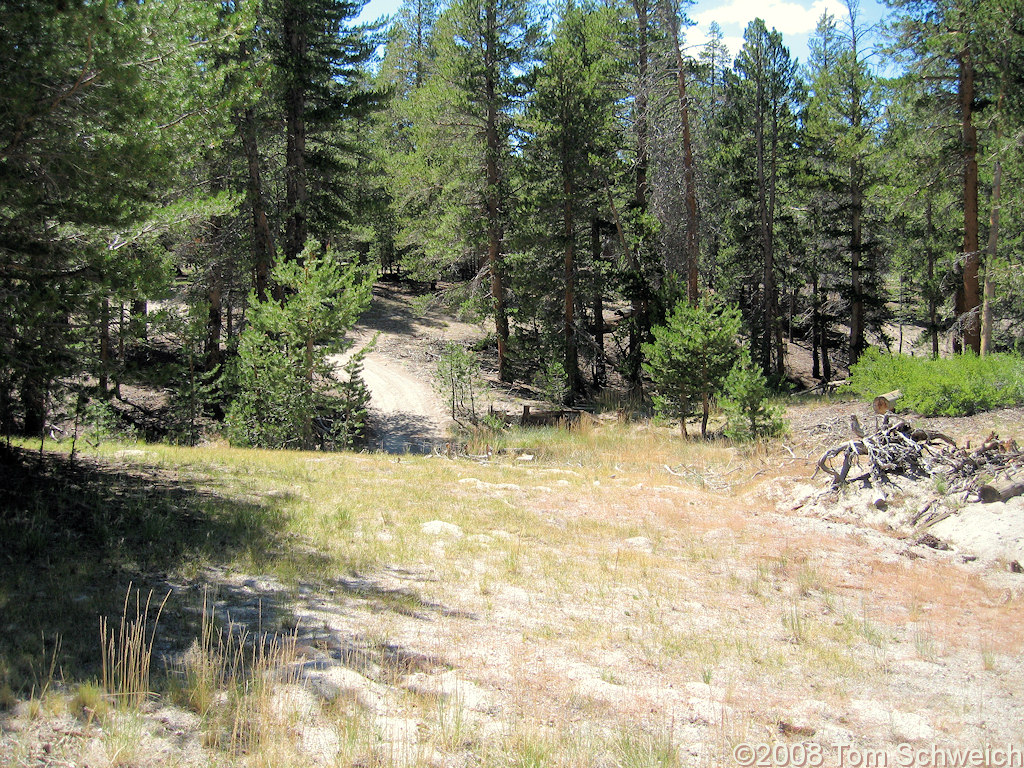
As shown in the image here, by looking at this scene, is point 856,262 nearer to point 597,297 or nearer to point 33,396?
point 597,297

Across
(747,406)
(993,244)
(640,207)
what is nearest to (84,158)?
(747,406)

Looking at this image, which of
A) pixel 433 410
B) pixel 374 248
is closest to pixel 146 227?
pixel 433 410

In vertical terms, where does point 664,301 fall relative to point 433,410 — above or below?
above

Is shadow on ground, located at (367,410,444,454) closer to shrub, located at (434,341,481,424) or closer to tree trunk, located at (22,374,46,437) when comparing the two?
shrub, located at (434,341,481,424)

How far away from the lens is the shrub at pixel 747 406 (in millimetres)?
13961

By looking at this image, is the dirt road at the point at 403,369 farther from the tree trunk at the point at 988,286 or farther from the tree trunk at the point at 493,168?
the tree trunk at the point at 988,286

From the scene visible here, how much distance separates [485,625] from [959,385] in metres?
12.3

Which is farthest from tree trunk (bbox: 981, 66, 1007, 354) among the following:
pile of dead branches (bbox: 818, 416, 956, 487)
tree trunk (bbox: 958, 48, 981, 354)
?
pile of dead branches (bbox: 818, 416, 956, 487)

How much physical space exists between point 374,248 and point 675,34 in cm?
2307

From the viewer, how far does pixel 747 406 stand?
14141mm

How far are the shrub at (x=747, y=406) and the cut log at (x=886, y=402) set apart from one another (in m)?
1.90

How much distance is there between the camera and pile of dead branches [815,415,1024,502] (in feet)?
28.1

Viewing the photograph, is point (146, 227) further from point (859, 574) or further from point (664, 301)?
point (664, 301)

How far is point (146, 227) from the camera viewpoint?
6.62m
